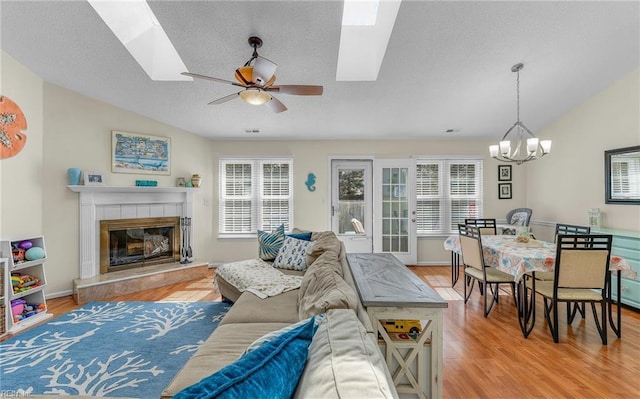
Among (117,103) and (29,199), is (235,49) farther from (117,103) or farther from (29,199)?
(29,199)

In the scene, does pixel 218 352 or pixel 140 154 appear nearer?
pixel 218 352

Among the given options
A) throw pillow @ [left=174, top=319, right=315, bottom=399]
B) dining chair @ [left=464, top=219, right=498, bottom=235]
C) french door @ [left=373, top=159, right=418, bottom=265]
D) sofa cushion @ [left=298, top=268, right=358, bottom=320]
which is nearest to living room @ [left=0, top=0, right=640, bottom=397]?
french door @ [left=373, top=159, right=418, bottom=265]

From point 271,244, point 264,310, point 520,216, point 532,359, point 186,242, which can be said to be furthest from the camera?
point 520,216

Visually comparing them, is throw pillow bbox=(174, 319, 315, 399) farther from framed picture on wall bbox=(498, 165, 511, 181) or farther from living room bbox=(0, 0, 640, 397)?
framed picture on wall bbox=(498, 165, 511, 181)

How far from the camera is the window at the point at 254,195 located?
16.7 ft

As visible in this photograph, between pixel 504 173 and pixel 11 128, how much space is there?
723 centimetres

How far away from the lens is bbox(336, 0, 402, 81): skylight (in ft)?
9.32

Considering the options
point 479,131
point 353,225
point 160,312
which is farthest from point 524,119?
point 160,312

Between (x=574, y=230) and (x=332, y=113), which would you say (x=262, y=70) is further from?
(x=574, y=230)

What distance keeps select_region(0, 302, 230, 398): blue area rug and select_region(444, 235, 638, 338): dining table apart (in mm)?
3011

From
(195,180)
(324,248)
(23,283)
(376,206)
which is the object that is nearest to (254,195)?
(195,180)

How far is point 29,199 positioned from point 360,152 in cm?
470

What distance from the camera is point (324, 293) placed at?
154 centimetres

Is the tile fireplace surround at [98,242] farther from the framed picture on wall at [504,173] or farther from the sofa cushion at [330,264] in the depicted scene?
the framed picture on wall at [504,173]
